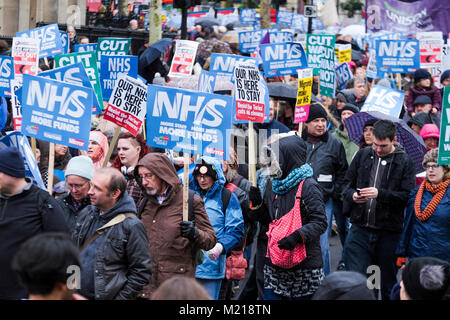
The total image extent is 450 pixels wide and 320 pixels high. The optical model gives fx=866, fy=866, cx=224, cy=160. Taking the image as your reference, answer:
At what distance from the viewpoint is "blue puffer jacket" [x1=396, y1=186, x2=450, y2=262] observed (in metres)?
6.97

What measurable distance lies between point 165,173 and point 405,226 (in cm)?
237

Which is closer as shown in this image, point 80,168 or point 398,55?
point 80,168

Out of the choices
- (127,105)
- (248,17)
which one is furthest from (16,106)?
(248,17)

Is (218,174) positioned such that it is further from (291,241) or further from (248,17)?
(248,17)

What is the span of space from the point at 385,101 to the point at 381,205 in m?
3.15

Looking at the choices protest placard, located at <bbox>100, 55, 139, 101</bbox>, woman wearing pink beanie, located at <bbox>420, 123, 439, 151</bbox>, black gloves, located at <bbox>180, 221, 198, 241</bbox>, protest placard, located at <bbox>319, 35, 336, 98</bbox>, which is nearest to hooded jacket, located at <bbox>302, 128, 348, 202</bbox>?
woman wearing pink beanie, located at <bbox>420, 123, 439, 151</bbox>

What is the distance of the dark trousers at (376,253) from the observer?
744cm

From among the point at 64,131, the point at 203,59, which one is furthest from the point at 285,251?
the point at 203,59

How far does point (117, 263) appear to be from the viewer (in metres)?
5.26

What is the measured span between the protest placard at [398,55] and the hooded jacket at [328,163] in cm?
588

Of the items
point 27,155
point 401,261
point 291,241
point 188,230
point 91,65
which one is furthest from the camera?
point 91,65

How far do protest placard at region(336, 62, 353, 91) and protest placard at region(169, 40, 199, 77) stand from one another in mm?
4121

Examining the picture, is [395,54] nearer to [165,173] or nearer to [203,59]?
[203,59]

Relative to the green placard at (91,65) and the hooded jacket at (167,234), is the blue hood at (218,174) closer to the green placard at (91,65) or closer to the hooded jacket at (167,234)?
the hooded jacket at (167,234)
